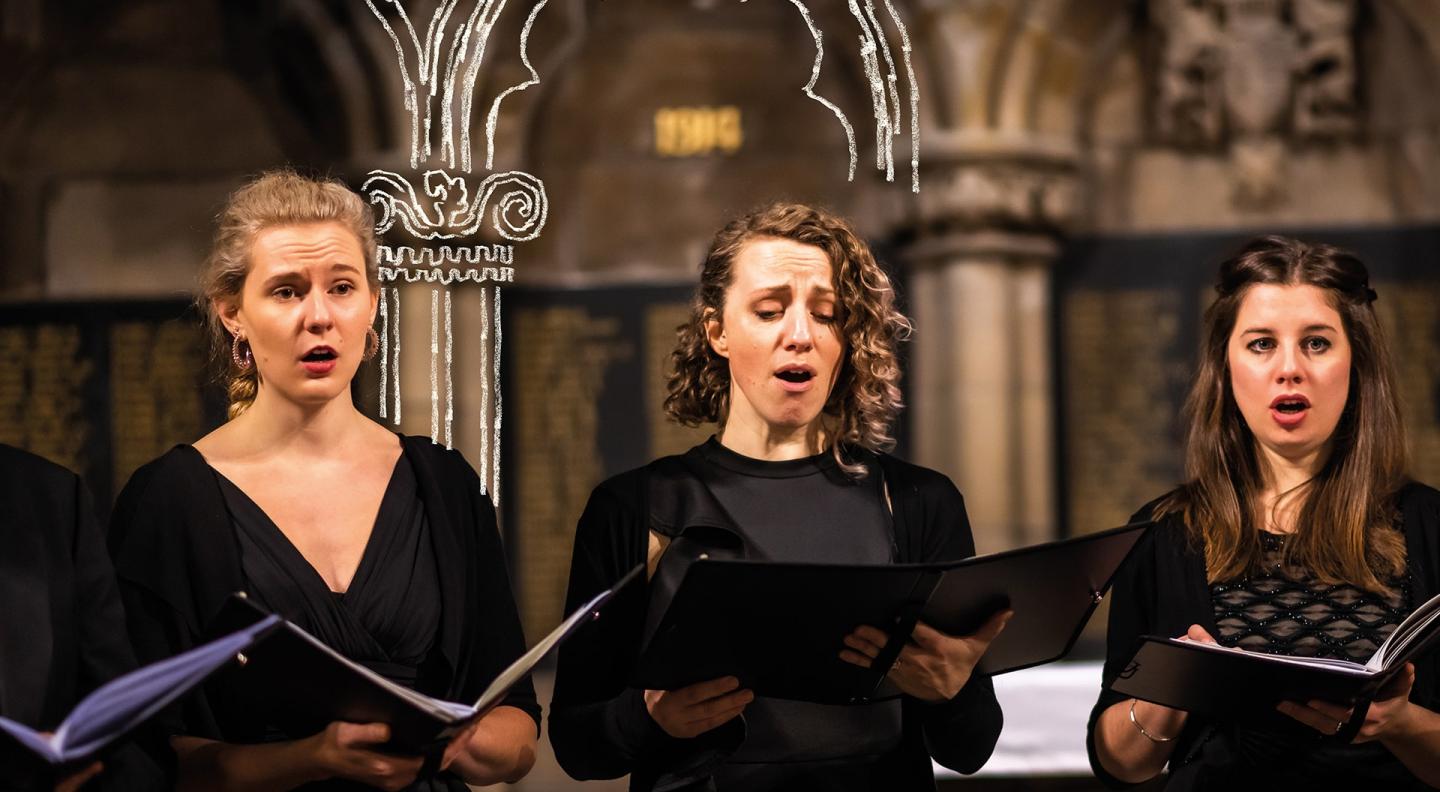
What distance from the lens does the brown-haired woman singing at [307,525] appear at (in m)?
2.31

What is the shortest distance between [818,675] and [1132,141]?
3831 millimetres

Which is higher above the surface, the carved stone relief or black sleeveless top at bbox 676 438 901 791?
the carved stone relief

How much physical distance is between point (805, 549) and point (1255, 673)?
649 millimetres

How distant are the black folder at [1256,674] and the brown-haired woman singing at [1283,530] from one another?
6.8 inches

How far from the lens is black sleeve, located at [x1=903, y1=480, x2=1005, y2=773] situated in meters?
2.47

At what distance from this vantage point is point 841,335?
8.55 ft

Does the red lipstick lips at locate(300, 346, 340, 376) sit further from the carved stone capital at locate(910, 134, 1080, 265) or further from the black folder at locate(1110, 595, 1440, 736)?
the carved stone capital at locate(910, 134, 1080, 265)

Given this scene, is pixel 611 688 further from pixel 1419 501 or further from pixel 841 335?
pixel 1419 501

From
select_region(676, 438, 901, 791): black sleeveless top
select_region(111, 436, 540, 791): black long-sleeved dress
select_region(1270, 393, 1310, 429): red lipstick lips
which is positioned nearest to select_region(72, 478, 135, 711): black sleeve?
select_region(111, 436, 540, 791): black long-sleeved dress

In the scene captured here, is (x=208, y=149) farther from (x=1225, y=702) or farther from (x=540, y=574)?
(x=1225, y=702)

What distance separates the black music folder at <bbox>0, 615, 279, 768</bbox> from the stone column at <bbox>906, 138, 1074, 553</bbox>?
12.2 ft

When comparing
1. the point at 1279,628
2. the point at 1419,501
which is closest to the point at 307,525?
the point at 1279,628

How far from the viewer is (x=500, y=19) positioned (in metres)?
5.34

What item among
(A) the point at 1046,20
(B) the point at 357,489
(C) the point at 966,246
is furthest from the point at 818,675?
(A) the point at 1046,20
